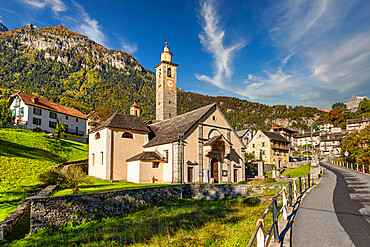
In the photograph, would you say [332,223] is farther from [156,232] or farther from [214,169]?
[214,169]

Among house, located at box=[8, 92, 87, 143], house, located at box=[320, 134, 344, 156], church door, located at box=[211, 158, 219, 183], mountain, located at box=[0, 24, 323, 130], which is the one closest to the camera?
church door, located at box=[211, 158, 219, 183]

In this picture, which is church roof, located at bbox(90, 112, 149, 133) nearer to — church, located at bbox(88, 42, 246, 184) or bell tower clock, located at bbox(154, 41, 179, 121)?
church, located at bbox(88, 42, 246, 184)

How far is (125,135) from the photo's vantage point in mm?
31172

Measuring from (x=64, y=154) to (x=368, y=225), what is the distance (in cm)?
4105

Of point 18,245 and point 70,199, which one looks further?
point 70,199

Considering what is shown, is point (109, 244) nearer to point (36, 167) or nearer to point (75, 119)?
point (36, 167)

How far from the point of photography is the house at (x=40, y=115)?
47.9 m

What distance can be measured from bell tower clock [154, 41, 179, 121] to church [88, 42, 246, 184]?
20.0m

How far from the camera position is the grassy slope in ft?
56.3

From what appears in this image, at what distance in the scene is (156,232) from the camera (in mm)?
11273

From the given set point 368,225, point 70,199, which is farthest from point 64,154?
point 368,225

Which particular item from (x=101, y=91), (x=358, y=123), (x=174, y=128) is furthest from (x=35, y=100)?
(x=358, y=123)

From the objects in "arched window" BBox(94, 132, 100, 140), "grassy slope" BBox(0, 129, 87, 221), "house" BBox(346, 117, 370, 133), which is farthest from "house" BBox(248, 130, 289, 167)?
"house" BBox(346, 117, 370, 133)

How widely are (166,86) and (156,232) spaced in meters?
47.6
